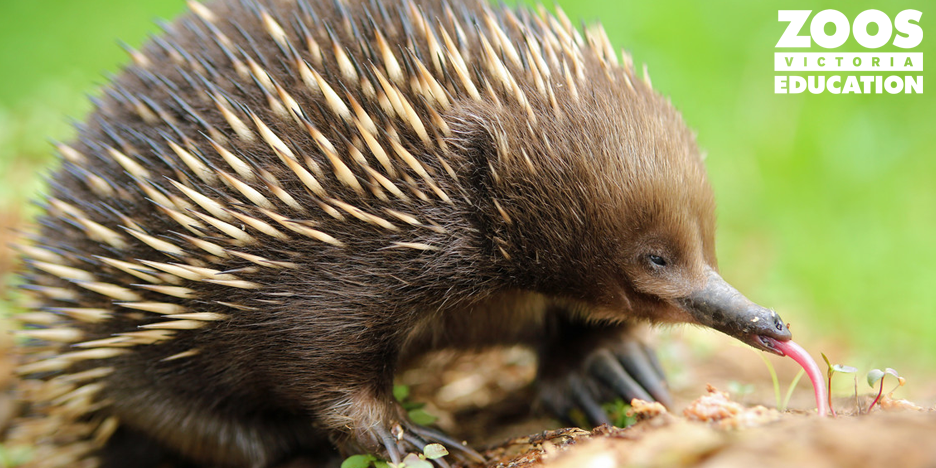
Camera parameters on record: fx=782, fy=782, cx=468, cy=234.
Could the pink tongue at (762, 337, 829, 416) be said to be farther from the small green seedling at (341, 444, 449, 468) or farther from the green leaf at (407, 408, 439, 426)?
the green leaf at (407, 408, 439, 426)

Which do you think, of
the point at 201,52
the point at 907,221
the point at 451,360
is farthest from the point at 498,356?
the point at 907,221

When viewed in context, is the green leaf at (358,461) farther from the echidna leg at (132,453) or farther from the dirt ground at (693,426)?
the echidna leg at (132,453)

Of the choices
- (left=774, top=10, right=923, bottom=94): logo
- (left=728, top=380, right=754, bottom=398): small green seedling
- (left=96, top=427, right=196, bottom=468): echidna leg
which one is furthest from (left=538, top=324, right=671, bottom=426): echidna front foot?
(left=774, top=10, right=923, bottom=94): logo

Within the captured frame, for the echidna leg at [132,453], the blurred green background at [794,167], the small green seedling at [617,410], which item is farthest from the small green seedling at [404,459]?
the blurred green background at [794,167]

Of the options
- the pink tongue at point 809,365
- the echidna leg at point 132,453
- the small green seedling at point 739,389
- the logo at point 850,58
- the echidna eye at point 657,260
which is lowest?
the echidna leg at point 132,453

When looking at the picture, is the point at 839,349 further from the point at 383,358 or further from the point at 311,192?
the point at 311,192
